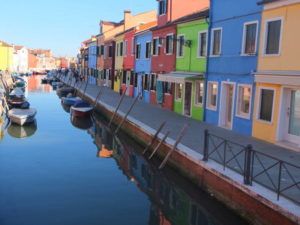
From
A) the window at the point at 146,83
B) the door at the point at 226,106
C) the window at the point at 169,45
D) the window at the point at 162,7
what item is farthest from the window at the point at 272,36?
the window at the point at 146,83

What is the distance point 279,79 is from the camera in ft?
40.0

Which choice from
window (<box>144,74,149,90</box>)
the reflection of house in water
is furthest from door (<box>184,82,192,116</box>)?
window (<box>144,74,149,90</box>)

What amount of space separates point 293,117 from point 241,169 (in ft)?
16.7

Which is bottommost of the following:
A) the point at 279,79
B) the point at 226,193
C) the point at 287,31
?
the point at 226,193

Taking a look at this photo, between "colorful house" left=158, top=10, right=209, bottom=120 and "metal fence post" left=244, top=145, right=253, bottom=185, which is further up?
"colorful house" left=158, top=10, right=209, bottom=120

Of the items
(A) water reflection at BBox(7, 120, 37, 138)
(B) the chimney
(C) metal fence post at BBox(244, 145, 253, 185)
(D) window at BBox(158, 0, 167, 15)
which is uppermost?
(B) the chimney

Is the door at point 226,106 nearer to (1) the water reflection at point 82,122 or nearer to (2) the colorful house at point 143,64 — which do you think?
(2) the colorful house at point 143,64

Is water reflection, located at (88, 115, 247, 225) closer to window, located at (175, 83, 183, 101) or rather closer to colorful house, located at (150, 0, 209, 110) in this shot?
window, located at (175, 83, 183, 101)

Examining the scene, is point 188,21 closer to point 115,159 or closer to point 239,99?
point 239,99

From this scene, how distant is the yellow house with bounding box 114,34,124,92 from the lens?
1392 inches

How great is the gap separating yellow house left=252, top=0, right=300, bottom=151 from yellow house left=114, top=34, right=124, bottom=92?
22.9 m

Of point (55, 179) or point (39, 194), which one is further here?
point (55, 179)

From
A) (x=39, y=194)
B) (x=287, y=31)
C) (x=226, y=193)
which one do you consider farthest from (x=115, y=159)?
(x=287, y=31)

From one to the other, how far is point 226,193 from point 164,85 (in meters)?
14.9
